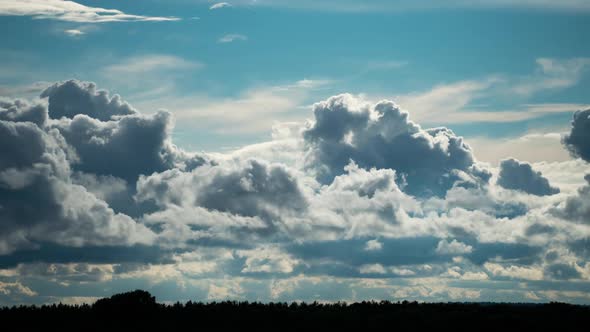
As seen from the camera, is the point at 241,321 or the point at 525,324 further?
the point at 241,321

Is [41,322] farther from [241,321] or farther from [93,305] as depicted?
[241,321]

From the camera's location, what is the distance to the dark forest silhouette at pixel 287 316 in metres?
144

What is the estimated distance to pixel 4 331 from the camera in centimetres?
14750

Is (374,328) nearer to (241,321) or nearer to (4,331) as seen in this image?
(241,321)

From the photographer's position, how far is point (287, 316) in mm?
155625

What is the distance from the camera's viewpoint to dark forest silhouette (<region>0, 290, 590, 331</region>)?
144375mm

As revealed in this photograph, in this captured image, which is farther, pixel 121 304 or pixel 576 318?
pixel 121 304

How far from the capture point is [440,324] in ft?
472

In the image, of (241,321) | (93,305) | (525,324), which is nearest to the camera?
(525,324)

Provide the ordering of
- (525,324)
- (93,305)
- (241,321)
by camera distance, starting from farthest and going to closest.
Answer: (93,305) < (241,321) < (525,324)

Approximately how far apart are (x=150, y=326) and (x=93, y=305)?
2062 centimetres

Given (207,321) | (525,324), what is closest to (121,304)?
(207,321)

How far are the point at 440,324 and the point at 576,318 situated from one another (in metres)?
26.2

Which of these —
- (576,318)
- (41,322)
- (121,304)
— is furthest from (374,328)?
(41,322)
